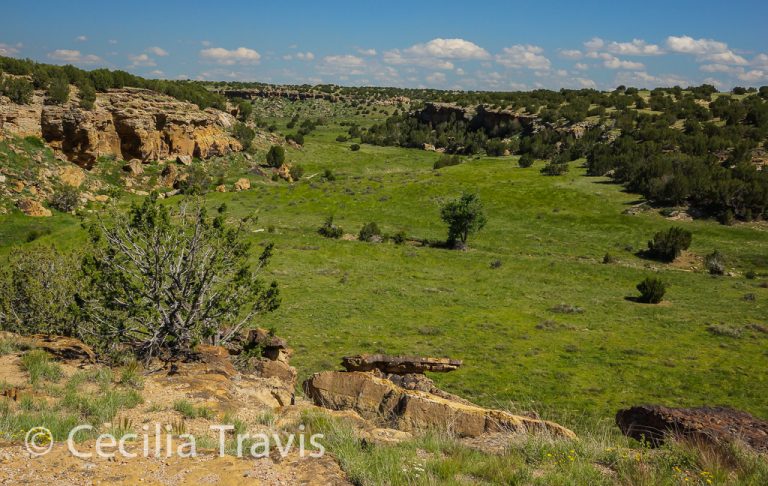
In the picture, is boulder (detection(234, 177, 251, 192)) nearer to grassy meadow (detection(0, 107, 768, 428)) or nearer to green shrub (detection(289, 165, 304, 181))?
grassy meadow (detection(0, 107, 768, 428))

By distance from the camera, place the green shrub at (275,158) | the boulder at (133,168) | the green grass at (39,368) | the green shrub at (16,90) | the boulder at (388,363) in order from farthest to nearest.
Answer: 1. the green shrub at (275,158)
2. the boulder at (133,168)
3. the green shrub at (16,90)
4. the boulder at (388,363)
5. the green grass at (39,368)

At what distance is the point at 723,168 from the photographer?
1946 inches

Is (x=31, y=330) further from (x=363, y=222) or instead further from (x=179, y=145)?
(x=179, y=145)

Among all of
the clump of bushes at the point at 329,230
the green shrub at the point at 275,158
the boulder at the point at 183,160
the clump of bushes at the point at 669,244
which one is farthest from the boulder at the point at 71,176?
the clump of bushes at the point at 669,244

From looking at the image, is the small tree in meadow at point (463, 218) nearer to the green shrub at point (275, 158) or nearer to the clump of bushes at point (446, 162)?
the clump of bushes at point (446, 162)

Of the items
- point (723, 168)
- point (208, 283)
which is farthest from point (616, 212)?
point (208, 283)

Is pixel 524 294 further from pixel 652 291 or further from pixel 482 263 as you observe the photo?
pixel 652 291

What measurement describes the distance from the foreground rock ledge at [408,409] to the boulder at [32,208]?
38552mm

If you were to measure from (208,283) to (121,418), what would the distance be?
5952 millimetres

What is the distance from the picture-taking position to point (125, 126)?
5300 cm

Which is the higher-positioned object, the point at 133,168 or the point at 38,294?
the point at 133,168

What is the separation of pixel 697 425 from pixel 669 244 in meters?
33.1

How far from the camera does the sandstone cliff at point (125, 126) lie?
46875mm

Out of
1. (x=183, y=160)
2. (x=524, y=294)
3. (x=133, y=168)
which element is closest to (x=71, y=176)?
(x=133, y=168)
